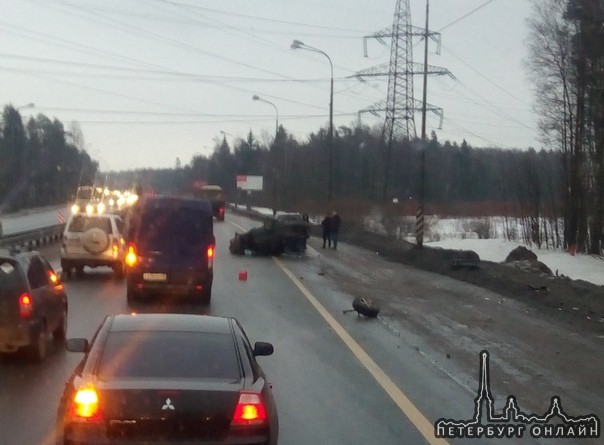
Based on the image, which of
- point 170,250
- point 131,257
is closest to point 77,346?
point 131,257

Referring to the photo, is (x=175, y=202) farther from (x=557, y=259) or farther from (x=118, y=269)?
(x=557, y=259)

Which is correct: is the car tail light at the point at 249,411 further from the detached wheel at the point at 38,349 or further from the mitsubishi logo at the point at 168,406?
the detached wheel at the point at 38,349

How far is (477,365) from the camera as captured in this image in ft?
41.2

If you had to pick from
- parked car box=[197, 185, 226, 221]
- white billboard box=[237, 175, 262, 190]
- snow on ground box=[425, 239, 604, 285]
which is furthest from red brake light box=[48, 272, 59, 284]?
white billboard box=[237, 175, 262, 190]

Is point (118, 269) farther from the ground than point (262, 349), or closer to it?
closer to it

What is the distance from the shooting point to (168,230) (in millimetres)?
20625

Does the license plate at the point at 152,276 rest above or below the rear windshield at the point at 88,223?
below

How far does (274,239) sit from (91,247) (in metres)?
12.9

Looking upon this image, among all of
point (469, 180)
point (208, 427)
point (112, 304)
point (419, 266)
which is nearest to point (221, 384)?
point (208, 427)

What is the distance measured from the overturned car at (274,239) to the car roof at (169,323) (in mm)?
30181

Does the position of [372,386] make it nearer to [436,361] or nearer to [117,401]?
[436,361]

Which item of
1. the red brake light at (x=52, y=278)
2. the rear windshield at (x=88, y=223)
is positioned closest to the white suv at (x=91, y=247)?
the rear windshield at (x=88, y=223)

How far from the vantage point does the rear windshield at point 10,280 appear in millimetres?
12234

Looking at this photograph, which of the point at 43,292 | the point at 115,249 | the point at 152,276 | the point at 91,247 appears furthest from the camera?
the point at 115,249
